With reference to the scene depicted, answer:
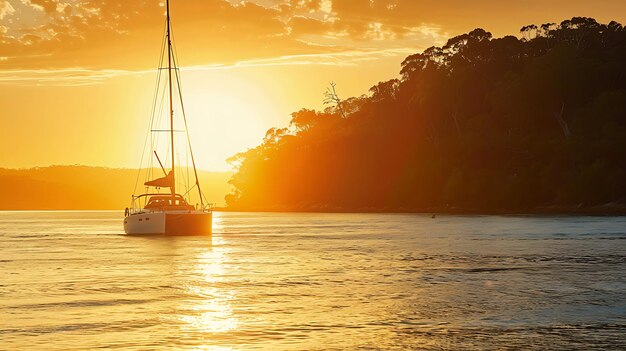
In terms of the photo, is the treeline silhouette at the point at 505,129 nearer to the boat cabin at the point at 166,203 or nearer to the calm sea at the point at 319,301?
the boat cabin at the point at 166,203

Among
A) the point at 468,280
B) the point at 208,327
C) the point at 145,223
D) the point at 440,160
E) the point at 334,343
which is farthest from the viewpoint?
the point at 440,160

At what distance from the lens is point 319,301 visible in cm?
2820

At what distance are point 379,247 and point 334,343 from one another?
137ft

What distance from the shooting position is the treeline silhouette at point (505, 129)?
14050 cm

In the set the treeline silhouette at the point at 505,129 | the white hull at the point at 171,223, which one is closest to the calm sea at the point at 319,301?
the white hull at the point at 171,223

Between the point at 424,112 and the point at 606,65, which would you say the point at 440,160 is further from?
the point at 606,65

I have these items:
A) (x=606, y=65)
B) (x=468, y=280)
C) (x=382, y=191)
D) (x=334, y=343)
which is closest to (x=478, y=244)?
(x=468, y=280)

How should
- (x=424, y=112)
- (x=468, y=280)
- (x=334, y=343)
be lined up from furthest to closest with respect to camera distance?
(x=424, y=112), (x=468, y=280), (x=334, y=343)

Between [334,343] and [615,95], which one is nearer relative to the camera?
[334,343]

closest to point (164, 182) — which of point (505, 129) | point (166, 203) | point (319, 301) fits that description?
point (166, 203)

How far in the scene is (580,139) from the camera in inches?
5512

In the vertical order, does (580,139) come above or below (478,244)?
above

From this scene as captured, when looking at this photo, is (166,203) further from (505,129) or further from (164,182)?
(505,129)

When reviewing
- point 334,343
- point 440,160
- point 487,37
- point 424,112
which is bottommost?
point 334,343
